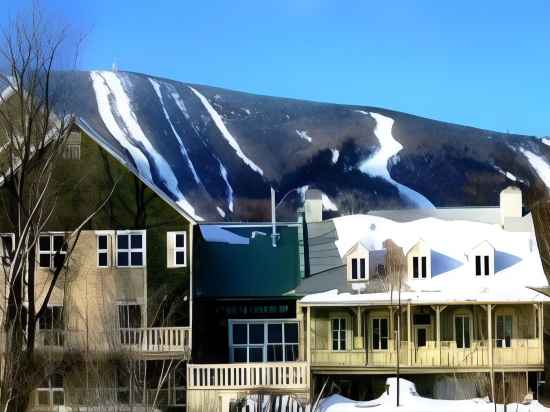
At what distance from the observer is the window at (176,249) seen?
41062 mm

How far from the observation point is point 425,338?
138ft

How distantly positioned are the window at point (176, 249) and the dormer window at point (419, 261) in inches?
331

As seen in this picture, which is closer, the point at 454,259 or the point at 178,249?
the point at 178,249

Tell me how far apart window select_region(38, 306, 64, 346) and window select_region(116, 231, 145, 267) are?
2875 mm

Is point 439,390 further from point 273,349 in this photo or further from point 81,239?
point 81,239

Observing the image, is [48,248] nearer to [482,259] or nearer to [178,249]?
[178,249]

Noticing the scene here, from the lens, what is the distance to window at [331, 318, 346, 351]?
4228 centimetres

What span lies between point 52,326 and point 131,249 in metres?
4.09

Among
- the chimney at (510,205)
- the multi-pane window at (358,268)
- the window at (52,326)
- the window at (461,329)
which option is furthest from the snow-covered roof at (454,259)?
the window at (52,326)

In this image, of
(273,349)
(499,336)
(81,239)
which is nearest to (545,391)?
(499,336)

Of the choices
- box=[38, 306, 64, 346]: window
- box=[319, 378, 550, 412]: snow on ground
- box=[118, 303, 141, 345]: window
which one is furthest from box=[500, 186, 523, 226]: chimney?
box=[38, 306, 64, 346]: window

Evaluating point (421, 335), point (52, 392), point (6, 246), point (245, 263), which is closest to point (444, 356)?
point (421, 335)

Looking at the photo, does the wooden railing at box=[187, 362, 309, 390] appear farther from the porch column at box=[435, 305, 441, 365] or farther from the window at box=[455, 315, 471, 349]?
the window at box=[455, 315, 471, 349]

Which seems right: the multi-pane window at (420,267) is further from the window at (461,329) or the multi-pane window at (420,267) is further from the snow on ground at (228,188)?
the snow on ground at (228,188)
